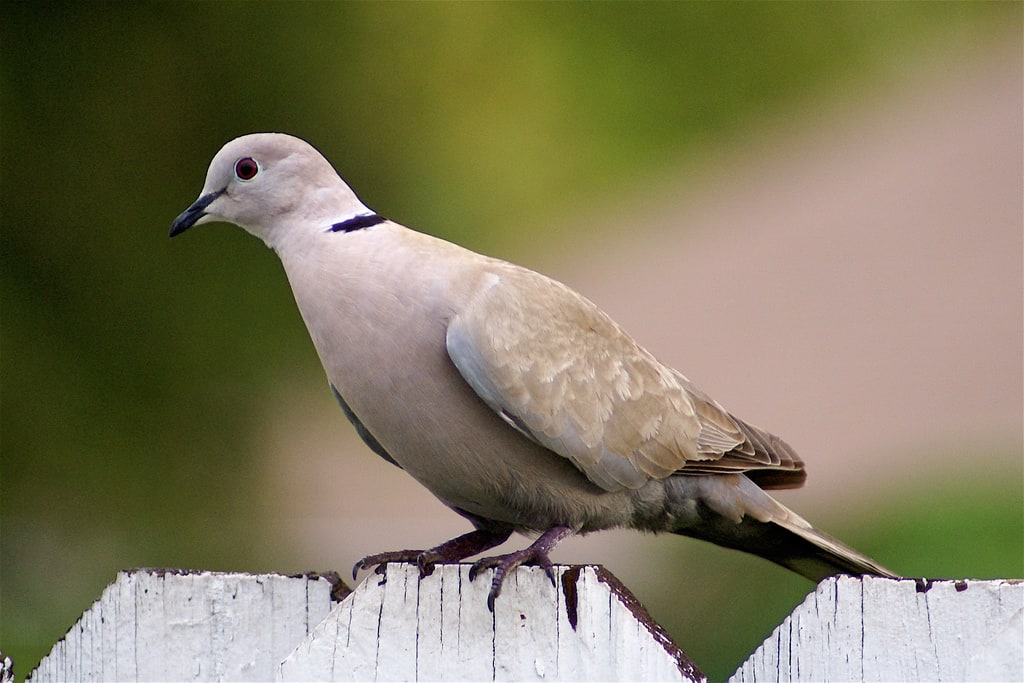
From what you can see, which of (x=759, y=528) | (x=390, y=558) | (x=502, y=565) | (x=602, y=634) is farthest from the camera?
(x=759, y=528)

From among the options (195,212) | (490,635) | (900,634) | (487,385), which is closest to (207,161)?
(195,212)

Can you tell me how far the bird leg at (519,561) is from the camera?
6.17 ft

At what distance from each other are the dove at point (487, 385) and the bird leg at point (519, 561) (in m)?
0.01

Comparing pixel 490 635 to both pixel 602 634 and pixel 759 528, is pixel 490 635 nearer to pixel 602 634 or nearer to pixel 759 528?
pixel 602 634

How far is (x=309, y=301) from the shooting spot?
99.1 inches

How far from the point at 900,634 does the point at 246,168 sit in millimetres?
1648

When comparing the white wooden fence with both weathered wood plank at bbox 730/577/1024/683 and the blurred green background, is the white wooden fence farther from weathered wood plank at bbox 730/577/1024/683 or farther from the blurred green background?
the blurred green background

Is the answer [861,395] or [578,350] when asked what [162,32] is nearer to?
[578,350]

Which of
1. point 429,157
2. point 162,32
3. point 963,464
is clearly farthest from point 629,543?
point 162,32

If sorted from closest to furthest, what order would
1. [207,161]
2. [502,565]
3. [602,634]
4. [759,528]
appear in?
[602,634], [502,565], [759,528], [207,161]

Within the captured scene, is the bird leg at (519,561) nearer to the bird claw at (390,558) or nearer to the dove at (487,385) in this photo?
the dove at (487,385)

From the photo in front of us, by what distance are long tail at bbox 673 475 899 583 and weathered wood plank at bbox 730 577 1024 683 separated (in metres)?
0.94

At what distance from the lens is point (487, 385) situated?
243 centimetres

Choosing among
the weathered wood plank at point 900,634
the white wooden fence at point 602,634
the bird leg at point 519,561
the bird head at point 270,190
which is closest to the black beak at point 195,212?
the bird head at point 270,190
